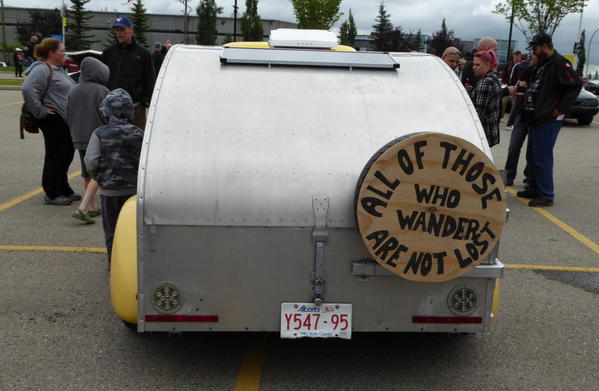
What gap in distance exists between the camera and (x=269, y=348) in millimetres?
3947

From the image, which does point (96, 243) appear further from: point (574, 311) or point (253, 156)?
A: point (574, 311)

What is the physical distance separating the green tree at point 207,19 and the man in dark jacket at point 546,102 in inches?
2813

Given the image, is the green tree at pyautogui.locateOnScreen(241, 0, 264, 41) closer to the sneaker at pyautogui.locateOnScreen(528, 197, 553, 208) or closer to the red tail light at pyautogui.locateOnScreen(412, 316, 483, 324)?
the sneaker at pyautogui.locateOnScreen(528, 197, 553, 208)

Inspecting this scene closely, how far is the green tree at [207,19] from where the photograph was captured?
251ft

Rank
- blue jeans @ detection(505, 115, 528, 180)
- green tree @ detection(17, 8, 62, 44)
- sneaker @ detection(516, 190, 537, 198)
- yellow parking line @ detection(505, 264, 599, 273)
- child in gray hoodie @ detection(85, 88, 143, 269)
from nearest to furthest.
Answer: child in gray hoodie @ detection(85, 88, 143, 269)
yellow parking line @ detection(505, 264, 599, 273)
sneaker @ detection(516, 190, 537, 198)
blue jeans @ detection(505, 115, 528, 180)
green tree @ detection(17, 8, 62, 44)

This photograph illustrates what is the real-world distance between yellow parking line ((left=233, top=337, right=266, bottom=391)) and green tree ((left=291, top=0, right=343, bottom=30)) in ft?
168

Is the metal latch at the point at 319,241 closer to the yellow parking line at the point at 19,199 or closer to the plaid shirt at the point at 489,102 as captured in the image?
the plaid shirt at the point at 489,102

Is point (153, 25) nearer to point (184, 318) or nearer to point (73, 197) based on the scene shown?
point (73, 197)

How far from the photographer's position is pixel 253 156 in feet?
11.0

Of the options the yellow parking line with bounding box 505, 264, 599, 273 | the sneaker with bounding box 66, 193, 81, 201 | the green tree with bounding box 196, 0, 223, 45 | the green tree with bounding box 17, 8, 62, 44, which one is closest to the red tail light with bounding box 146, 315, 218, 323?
the yellow parking line with bounding box 505, 264, 599, 273

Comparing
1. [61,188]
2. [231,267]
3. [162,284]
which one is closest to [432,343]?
[231,267]

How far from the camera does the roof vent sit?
532cm

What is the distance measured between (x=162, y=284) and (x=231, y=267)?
14.5 inches

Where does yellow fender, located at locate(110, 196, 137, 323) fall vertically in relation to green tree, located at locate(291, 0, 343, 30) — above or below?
below
